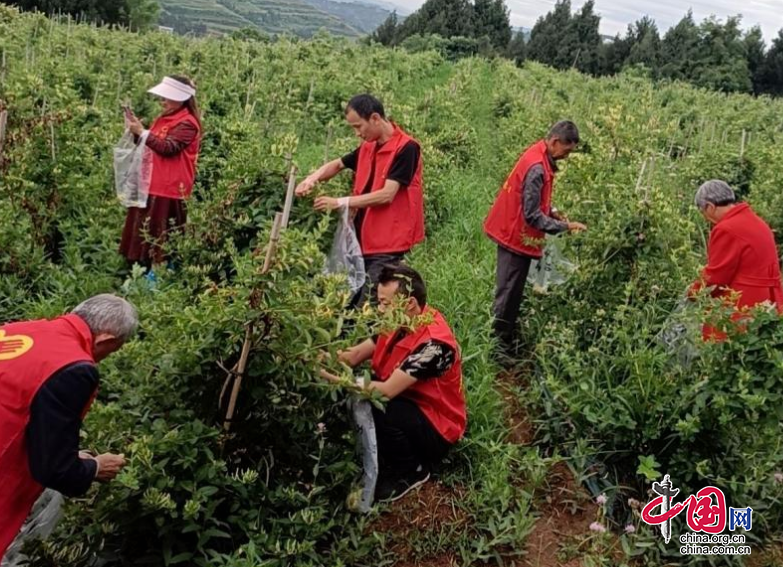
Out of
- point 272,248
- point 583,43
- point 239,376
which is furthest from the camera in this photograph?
point 583,43

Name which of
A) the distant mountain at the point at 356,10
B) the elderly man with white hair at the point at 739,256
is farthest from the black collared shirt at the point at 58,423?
the distant mountain at the point at 356,10

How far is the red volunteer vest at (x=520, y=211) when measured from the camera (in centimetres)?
438

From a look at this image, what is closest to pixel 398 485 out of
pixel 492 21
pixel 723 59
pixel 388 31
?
pixel 723 59

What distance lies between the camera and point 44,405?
2.06 meters

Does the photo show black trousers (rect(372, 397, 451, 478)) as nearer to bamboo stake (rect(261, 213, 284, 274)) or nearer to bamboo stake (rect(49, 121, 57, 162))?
bamboo stake (rect(261, 213, 284, 274))

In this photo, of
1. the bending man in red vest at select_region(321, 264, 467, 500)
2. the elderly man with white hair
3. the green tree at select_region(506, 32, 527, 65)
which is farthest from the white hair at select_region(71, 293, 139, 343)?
the green tree at select_region(506, 32, 527, 65)

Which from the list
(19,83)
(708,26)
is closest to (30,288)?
(19,83)

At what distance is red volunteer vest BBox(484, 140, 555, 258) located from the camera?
4.38 m

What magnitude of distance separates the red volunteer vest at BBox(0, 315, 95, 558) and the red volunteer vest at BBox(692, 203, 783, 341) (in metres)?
3.15

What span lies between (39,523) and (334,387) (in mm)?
1140

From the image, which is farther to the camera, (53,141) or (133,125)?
(53,141)

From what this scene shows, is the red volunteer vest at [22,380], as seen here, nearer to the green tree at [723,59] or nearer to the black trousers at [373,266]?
the black trousers at [373,266]

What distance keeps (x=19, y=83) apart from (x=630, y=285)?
14.6ft
